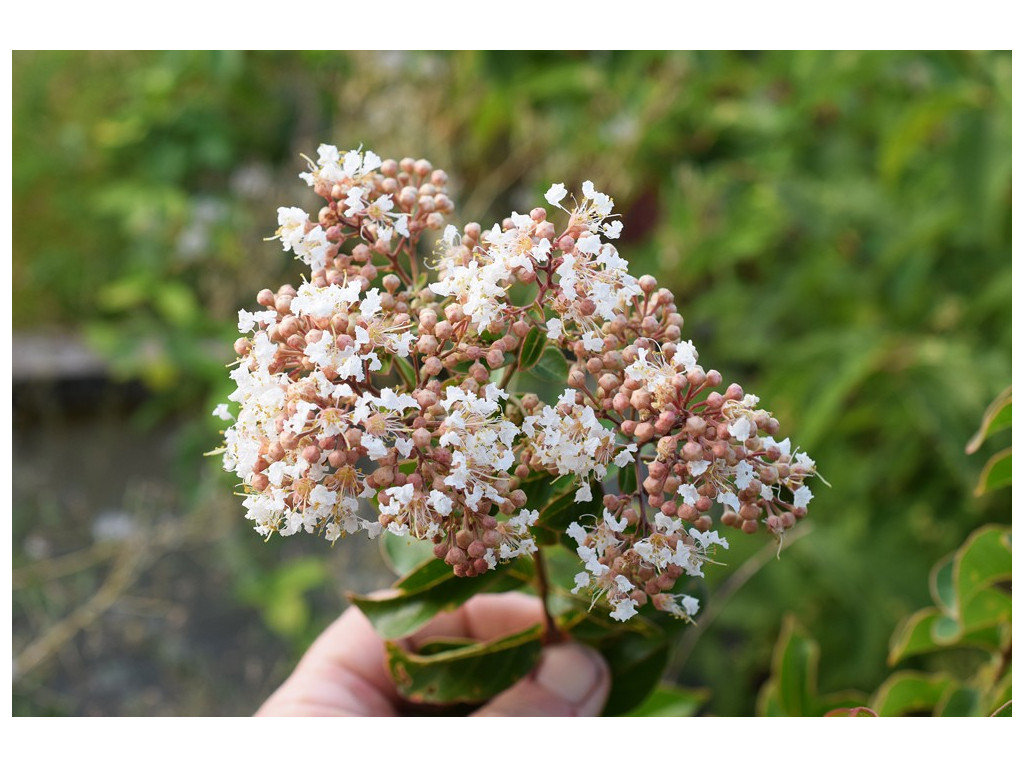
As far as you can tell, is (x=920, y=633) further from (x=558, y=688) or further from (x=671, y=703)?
(x=558, y=688)

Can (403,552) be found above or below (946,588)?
above

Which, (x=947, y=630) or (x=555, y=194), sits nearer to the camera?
(x=555, y=194)

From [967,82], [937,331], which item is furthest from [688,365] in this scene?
[937,331]

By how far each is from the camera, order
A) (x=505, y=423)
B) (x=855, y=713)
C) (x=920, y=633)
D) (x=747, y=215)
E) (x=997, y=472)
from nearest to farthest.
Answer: (x=505, y=423), (x=855, y=713), (x=997, y=472), (x=920, y=633), (x=747, y=215)

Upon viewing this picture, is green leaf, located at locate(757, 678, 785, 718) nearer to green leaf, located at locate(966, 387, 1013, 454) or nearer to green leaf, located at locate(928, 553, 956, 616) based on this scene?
green leaf, located at locate(928, 553, 956, 616)

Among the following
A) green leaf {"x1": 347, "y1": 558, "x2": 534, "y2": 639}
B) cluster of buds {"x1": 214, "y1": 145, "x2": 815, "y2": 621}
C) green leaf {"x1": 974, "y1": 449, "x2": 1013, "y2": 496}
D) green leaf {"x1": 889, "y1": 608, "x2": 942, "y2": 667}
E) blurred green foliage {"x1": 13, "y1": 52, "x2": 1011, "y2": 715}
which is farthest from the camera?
blurred green foliage {"x1": 13, "y1": 52, "x2": 1011, "y2": 715}

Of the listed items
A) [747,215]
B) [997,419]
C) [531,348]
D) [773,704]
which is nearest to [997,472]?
[997,419]

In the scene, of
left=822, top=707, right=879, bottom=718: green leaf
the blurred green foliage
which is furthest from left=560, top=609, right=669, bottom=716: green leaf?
the blurred green foliage
